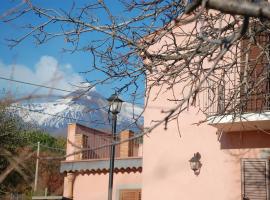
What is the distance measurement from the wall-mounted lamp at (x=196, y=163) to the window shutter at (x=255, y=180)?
3.75ft

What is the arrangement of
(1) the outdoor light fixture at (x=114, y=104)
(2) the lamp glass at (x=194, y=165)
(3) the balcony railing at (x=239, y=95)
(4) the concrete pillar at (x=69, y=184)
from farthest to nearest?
(4) the concrete pillar at (x=69, y=184) < (2) the lamp glass at (x=194, y=165) < (3) the balcony railing at (x=239, y=95) < (1) the outdoor light fixture at (x=114, y=104)

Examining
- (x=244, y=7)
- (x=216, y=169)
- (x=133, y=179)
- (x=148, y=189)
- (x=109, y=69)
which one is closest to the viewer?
(x=244, y=7)

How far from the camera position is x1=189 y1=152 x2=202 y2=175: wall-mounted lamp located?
38.1 feet

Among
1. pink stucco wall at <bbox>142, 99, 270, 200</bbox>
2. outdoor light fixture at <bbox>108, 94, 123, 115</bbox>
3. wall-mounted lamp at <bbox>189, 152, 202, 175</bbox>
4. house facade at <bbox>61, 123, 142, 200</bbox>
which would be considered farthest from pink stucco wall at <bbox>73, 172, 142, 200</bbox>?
outdoor light fixture at <bbox>108, 94, 123, 115</bbox>

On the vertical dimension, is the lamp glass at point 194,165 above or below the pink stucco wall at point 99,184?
above

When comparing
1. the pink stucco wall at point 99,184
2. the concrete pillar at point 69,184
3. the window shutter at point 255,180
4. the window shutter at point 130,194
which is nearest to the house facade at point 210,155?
the window shutter at point 255,180

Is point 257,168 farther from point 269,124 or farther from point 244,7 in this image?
point 244,7

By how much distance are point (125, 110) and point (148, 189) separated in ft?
34.4

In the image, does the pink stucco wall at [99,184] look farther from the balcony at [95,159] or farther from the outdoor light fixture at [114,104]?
the outdoor light fixture at [114,104]

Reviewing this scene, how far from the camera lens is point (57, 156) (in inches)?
59.1

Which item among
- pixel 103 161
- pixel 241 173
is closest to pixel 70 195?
pixel 103 161

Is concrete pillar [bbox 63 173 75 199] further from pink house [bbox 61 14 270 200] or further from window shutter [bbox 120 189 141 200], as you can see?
pink house [bbox 61 14 270 200]

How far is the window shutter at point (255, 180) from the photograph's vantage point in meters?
10.7

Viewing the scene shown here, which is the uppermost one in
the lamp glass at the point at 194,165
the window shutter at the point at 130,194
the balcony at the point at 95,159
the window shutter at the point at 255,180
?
the balcony at the point at 95,159
